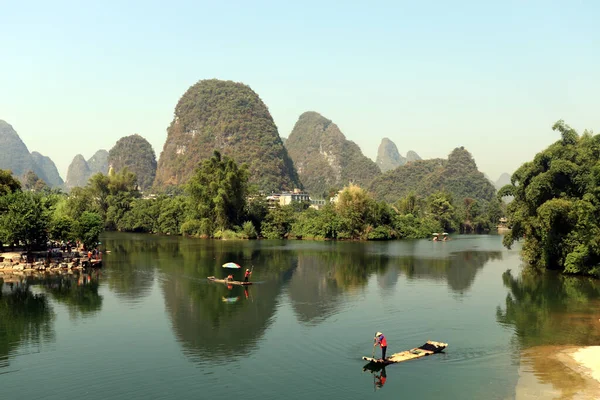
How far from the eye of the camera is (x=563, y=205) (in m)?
42.1

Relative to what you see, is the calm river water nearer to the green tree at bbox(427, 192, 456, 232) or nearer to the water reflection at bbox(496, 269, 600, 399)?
the water reflection at bbox(496, 269, 600, 399)

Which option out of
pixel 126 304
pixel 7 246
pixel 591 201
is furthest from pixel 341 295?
pixel 7 246

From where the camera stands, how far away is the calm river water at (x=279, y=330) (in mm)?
20250

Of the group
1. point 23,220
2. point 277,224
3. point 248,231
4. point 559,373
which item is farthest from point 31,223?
point 277,224

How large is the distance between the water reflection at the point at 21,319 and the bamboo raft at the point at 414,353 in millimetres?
15140

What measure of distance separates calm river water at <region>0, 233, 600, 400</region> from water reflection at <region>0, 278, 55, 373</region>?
0.10 metres

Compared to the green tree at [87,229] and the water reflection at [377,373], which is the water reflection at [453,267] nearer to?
the water reflection at [377,373]

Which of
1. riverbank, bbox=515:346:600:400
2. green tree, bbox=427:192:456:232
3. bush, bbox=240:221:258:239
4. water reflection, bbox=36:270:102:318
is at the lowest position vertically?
riverbank, bbox=515:346:600:400

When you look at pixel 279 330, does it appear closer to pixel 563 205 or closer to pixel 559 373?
pixel 559 373

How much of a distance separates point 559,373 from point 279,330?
1312 cm

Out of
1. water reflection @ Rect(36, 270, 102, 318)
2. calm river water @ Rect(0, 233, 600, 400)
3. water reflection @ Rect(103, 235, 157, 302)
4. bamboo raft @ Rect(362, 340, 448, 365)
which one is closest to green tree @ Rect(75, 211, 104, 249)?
water reflection @ Rect(103, 235, 157, 302)

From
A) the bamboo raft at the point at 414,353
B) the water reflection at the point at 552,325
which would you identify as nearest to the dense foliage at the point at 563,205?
the water reflection at the point at 552,325

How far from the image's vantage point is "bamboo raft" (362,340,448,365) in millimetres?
22094

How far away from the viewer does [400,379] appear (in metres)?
20.8
